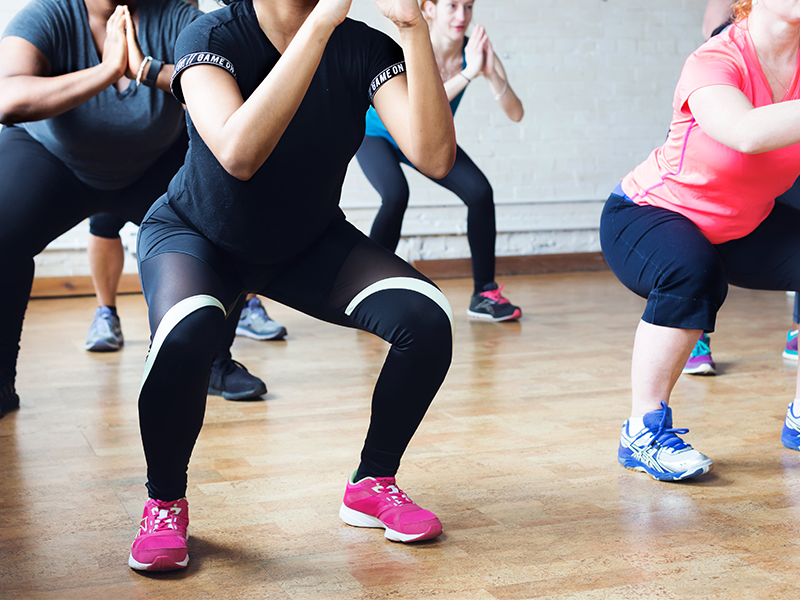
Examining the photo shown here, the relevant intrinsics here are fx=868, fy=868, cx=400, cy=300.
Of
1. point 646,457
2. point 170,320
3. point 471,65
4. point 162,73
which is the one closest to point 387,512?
point 170,320

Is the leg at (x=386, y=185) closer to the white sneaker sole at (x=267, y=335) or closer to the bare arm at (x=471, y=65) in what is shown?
the bare arm at (x=471, y=65)

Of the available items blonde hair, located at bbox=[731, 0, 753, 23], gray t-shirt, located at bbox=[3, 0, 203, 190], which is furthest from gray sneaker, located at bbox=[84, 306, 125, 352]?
blonde hair, located at bbox=[731, 0, 753, 23]

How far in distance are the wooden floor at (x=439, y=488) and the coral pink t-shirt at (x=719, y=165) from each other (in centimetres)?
55

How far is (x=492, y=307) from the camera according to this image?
150 inches

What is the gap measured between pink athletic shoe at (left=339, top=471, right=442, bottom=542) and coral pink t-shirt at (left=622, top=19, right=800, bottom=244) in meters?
0.89

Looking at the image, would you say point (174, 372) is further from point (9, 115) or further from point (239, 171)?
point (9, 115)

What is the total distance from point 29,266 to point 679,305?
1625 millimetres

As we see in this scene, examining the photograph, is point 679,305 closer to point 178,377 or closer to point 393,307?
point 393,307

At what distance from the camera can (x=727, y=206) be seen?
1.86m

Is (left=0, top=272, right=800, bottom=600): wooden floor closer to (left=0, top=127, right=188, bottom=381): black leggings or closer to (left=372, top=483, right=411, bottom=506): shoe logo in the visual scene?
(left=372, top=483, right=411, bottom=506): shoe logo

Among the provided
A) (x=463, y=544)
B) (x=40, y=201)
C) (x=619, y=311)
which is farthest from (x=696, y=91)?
(x=619, y=311)

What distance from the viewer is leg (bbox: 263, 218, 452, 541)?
1479 mm

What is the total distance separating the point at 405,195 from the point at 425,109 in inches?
80.2

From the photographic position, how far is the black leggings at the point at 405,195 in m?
3.45
